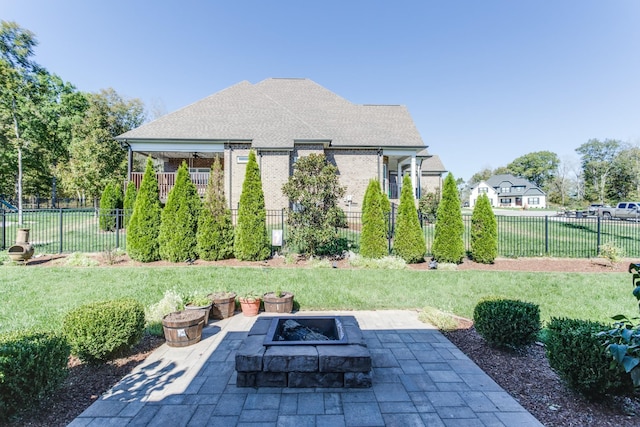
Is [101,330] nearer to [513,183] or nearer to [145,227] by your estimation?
[145,227]

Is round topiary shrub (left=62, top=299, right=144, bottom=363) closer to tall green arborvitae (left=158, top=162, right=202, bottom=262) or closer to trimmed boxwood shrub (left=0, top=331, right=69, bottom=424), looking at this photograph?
trimmed boxwood shrub (left=0, top=331, right=69, bottom=424)

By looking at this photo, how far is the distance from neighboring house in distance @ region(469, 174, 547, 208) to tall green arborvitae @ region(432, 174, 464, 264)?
55.4 meters

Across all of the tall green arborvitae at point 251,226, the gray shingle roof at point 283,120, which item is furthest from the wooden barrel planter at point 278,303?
the gray shingle roof at point 283,120

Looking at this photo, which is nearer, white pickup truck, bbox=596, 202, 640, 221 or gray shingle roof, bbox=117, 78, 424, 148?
gray shingle roof, bbox=117, 78, 424, 148

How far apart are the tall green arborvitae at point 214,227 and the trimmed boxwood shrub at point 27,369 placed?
609 centimetres

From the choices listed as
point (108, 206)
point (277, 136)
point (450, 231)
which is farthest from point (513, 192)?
point (108, 206)

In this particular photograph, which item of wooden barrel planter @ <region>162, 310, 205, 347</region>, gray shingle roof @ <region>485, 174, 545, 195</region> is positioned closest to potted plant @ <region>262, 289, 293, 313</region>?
wooden barrel planter @ <region>162, 310, 205, 347</region>

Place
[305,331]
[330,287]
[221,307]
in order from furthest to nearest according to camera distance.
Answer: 1. [330,287]
2. [221,307]
3. [305,331]

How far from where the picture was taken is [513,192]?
203 feet

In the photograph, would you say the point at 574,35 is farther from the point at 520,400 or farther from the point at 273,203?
the point at 273,203

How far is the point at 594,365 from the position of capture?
2789 millimetres

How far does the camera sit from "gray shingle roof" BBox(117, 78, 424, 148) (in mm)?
15156

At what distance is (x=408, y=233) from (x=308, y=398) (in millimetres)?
7126

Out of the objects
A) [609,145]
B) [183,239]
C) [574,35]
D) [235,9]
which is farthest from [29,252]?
[609,145]
